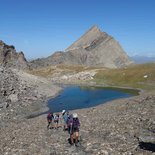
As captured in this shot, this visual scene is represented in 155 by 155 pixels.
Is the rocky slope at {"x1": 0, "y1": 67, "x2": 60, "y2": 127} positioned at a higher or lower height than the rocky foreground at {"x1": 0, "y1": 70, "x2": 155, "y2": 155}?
higher

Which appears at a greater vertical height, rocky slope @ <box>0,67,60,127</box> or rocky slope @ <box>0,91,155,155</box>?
rocky slope @ <box>0,67,60,127</box>

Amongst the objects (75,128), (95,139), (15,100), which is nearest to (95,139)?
(95,139)

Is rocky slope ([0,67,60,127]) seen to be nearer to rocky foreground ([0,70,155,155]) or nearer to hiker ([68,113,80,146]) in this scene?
rocky foreground ([0,70,155,155])

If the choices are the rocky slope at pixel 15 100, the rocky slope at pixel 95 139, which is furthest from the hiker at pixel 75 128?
the rocky slope at pixel 15 100

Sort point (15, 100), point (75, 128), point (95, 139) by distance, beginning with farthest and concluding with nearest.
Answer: point (15, 100), point (95, 139), point (75, 128)

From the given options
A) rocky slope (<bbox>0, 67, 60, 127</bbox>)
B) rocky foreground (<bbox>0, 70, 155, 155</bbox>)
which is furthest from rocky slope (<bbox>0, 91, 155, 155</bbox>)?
rocky slope (<bbox>0, 67, 60, 127</bbox>)

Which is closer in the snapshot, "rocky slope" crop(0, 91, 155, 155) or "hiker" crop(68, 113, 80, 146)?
"rocky slope" crop(0, 91, 155, 155)

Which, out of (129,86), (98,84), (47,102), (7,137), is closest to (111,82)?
(98,84)

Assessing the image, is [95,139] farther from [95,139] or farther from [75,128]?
[75,128]

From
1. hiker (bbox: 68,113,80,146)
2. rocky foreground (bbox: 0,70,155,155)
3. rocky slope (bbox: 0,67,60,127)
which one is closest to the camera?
rocky foreground (bbox: 0,70,155,155)

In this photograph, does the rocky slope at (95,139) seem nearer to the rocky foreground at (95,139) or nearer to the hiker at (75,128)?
the rocky foreground at (95,139)

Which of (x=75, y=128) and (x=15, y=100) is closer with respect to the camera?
(x=75, y=128)

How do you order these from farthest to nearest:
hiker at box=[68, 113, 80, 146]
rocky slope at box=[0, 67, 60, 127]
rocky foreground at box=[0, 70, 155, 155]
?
rocky slope at box=[0, 67, 60, 127] < hiker at box=[68, 113, 80, 146] < rocky foreground at box=[0, 70, 155, 155]

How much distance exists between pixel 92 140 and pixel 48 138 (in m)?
5.78
